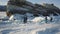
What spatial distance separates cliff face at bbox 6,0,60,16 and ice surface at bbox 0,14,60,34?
0.08m

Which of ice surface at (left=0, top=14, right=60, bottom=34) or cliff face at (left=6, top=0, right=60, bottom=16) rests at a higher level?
cliff face at (left=6, top=0, right=60, bottom=16)

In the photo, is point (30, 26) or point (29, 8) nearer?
point (30, 26)

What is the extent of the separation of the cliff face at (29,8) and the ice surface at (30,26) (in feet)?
0.27

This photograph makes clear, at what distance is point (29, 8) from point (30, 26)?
0.97ft

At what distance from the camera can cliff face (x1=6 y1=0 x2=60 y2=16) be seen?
2.07 m

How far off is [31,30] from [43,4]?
0.49 m

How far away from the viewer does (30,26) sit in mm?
2002

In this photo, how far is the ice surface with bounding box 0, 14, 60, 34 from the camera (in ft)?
6.27

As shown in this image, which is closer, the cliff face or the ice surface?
the ice surface

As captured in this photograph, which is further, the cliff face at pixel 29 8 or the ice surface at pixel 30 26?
the cliff face at pixel 29 8

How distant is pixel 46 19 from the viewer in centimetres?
211

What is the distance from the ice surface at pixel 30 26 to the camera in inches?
75.2

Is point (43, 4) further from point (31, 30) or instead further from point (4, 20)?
point (4, 20)

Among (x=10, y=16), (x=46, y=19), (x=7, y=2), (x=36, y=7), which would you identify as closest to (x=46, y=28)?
(x=46, y=19)
